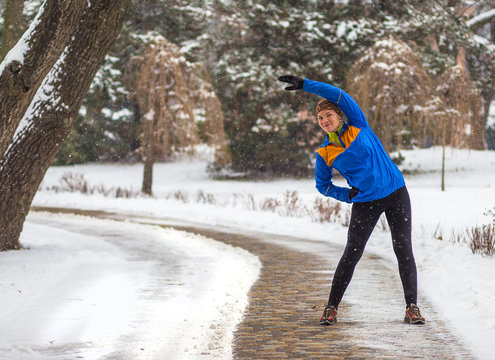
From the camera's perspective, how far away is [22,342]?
4.85 meters

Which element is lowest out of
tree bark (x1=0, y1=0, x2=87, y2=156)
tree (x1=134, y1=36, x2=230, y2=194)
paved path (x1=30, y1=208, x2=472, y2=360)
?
paved path (x1=30, y1=208, x2=472, y2=360)

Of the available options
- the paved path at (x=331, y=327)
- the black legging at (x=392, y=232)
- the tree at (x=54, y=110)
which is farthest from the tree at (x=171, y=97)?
the black legging at (x=392, y=232)

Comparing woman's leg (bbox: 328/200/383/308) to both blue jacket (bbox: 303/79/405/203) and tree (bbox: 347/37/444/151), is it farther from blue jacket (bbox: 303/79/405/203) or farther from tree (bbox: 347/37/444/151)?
tree (bbox: 347/37/444/151)

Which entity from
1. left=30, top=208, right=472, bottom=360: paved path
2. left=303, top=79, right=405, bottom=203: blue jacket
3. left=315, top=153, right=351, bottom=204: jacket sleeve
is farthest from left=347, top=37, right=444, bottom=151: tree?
left=303, top=79, right=405, bottom=203: blue jacket

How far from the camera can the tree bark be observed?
716 cm

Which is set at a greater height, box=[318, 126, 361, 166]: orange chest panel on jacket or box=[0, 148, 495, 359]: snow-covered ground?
box=[318, 126, 361, 166]: orange chest panel on jacket

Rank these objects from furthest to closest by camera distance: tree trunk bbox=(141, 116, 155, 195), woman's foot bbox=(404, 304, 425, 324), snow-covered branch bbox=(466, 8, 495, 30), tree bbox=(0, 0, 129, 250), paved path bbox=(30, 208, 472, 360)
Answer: snow-covered branch bbox=(466, 8, 495, 30), tree trunk bbox=(141, 116, 155, 195), tree bbox=(0, 0, 129, 250), woman's foot bbox=(404, 304, 425, 324), paved path bbox=(30, 208, 472, 360)

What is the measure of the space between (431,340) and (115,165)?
109 ft

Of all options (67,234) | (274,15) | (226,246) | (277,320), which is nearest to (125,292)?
(277,320)

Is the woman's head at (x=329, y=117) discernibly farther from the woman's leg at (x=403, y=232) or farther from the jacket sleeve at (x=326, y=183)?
the woman's leg at (x=403, y=232)

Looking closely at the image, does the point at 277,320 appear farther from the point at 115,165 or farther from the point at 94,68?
the point at 115,165

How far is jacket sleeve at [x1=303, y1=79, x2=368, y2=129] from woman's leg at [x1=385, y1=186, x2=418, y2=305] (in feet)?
2.17

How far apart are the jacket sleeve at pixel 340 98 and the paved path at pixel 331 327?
1.66 meters

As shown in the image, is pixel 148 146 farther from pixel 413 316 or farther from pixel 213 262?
pixel 413 316
